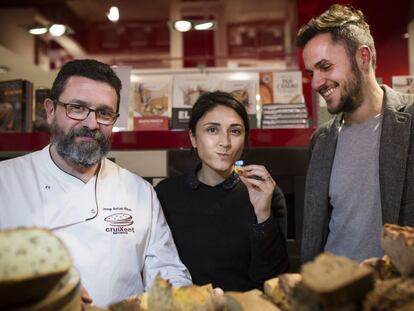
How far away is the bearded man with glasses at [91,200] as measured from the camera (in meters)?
1.34

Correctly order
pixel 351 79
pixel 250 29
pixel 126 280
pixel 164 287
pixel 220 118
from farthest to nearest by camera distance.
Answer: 1. pixel 250 29
2. pixel 220 118
3. pixel 351 79
4. pixel 126 280
5. pixel 164 287

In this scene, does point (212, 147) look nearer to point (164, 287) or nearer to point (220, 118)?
point (220, 118)

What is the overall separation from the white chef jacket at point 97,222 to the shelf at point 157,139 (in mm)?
869

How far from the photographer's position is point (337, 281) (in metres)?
0.53

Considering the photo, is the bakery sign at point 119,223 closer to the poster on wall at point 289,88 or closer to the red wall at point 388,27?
the poster on wall at point 289,88

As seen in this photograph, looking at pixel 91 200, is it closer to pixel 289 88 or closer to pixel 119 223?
pixel 119 223

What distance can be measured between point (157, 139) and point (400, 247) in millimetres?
1873

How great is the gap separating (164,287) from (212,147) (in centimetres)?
103

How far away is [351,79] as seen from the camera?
1583 millimetres

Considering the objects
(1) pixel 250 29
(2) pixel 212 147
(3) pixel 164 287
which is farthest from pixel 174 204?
(1) pixel 250 29

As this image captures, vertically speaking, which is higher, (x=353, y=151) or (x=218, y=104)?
(x=218, y=104)

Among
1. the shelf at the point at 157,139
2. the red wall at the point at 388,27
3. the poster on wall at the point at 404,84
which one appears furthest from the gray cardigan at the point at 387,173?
the red wall at the point at 388,27

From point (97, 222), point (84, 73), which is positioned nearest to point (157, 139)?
point (84, 73)

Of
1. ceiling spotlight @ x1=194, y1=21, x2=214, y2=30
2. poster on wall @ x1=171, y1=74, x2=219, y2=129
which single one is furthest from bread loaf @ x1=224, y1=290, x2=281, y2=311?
ceiling spotlight @ x1=194, y1=21, x2=214, y2=30
